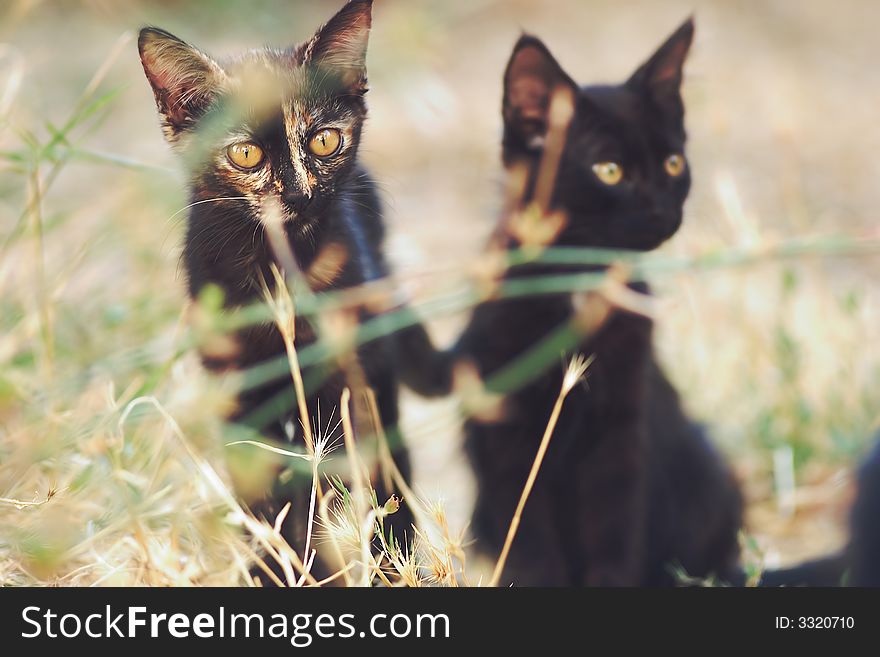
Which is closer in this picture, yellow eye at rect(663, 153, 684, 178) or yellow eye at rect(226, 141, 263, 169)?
yellow eye at rect(226, 141, 263, 169)

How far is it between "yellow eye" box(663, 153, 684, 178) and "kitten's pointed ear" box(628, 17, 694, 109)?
0.14m

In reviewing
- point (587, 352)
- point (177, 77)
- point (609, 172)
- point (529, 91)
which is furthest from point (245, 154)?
point (587, 352)

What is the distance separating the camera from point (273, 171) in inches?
63.5

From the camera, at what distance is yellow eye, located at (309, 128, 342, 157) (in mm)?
1662

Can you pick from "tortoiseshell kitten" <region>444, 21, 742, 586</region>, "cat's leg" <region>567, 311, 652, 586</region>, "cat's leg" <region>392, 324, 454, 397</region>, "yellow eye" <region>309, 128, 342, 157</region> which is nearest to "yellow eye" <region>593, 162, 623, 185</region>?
"tortoiseshell kitten" <region>444, 21, 742, 586</region>

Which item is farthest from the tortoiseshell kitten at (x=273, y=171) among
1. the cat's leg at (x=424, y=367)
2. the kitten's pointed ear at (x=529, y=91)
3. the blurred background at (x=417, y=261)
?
the kitten's pointed ear at (x=529, y=91)

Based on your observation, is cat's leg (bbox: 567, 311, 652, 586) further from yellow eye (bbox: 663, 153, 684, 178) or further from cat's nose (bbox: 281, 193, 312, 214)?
cat's nose (bbox: 281, 193, 312, 214)

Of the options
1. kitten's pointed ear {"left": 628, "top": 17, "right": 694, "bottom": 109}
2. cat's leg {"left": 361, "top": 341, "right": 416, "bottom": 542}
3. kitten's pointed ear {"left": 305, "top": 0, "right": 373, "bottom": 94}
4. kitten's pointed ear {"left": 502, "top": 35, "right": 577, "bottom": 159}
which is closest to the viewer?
kitten's pointed ear {"left": 305, "top": 0, "right": 373, "bottom": 94}

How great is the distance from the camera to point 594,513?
223 cm

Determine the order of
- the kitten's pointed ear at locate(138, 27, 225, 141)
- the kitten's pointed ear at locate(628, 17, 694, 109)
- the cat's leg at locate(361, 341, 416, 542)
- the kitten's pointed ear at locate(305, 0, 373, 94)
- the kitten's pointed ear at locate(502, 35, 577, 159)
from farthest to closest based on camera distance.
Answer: the kitten's pointed ear at locate(628, 17, 694, 109) < the kitten's pointed ear at locate(502, 35, 577, 159) < the cat's leg at locate(361, 341, 416, 542) < the kitten's pointed ear at locate(305, 0, 373, 94) < the kitten's pointed ear at locate(138, 27, 225, 141)

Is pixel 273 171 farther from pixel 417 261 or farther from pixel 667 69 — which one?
pixel 417 261

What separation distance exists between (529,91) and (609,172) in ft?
0.84

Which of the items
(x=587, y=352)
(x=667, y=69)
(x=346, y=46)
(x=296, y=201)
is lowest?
(x=296, y=201)

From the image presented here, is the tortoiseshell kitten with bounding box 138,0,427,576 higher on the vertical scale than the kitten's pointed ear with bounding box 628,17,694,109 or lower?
lower
